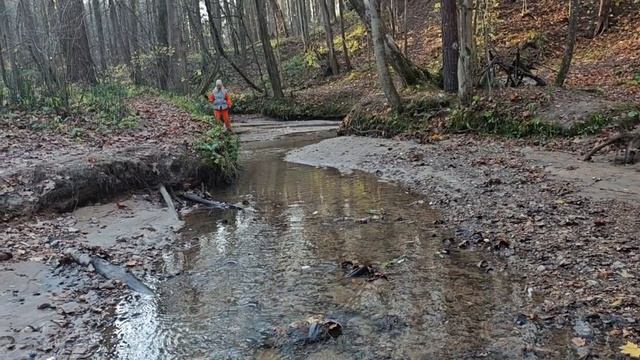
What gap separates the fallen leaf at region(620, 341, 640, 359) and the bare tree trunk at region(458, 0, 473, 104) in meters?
10.3

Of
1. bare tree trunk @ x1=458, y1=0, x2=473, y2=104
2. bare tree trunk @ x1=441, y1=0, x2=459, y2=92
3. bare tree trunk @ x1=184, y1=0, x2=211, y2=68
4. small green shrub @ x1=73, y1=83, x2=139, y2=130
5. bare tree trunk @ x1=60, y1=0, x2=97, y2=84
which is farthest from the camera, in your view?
bare tree trunk @ x1=184, y1=0, x2=211, y2=68

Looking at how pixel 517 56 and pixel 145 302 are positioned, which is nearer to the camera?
pixel 145 302

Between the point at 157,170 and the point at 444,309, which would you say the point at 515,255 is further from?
the point at 157,170

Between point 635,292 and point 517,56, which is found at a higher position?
point 517,56

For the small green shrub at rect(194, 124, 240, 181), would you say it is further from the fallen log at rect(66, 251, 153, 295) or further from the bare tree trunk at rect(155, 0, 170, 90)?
the bare tree trunk at rect(155, 0, 170, 90)

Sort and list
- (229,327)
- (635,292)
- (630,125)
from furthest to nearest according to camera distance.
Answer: (630,125), (229,327), (635,292)

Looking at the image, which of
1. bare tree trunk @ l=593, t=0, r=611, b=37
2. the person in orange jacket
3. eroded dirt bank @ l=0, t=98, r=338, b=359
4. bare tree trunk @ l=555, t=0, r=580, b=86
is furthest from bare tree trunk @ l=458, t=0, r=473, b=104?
bare tree trunk @ l=593, t=0, r=611, b=37

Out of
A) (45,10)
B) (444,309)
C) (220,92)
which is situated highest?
(45,10)

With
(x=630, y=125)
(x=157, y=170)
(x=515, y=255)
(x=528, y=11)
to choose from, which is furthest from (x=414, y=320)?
(x=528, y=11)

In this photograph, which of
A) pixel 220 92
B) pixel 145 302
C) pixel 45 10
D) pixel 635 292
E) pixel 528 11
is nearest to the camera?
pixel 635 292

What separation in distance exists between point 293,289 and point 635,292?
10.9 ft

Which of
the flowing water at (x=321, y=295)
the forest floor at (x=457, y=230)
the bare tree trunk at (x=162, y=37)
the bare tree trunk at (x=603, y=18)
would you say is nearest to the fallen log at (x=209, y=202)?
the forest floor at (x=457, y=230)

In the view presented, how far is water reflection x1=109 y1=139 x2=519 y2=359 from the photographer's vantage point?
15.0 ft

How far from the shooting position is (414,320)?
4.89 m
